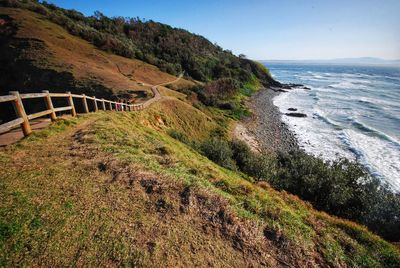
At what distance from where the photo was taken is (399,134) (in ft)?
99.2

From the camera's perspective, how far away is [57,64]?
108 feet

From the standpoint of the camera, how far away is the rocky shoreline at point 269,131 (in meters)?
27.2

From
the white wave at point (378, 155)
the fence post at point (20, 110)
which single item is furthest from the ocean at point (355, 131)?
the fence post at point (20, 110)

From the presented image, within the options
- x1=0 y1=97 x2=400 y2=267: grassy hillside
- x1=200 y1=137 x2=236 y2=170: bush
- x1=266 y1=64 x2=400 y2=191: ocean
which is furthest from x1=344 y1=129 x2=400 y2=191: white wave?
x1=0 y1=97 x2=400 y2=267: grassy hillside

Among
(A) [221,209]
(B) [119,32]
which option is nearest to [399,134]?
(A) [221,209]

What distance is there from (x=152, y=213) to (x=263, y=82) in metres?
83.2

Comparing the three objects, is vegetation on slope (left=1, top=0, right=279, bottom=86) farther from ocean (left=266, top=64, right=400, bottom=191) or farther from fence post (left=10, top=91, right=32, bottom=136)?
fence post (left=10, top=91, right=32, bottom=136)

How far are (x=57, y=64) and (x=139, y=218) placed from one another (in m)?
35.8

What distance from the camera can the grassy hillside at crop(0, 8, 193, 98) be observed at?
1144 inches

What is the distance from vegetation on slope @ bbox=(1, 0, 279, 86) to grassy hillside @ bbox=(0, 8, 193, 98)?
3.12 meters

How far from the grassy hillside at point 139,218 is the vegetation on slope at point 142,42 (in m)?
48.0

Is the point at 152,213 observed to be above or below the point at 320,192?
above

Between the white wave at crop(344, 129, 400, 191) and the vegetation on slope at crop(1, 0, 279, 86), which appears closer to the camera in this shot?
the white wave at crop(344, 129, 400, 191)

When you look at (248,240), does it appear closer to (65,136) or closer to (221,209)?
(221,209)
